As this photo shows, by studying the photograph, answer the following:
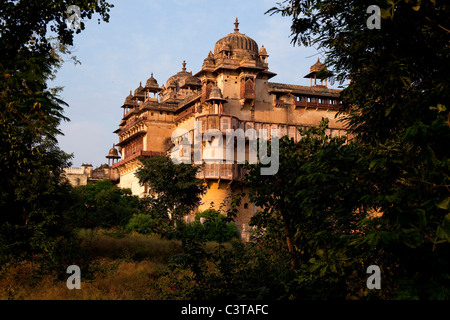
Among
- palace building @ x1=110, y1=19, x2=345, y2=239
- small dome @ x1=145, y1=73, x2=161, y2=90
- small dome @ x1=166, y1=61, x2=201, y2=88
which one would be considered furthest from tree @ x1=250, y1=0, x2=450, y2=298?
small dome @ x1=166, y1=61, x2=201, y2=88

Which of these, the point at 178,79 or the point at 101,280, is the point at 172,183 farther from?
the point at 178,79

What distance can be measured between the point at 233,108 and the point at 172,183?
449 inches

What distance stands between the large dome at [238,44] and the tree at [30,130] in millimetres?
30218

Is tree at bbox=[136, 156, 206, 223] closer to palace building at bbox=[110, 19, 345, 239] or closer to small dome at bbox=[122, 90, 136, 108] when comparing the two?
palace building at bbox=[110, 19, 345, 239]

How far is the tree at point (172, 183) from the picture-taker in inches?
1506

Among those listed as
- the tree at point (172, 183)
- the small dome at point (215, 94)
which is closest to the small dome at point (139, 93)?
the small dome at point (215, 94)

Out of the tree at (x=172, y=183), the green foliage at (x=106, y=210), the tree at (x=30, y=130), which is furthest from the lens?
the tree at (x=172, y=183)

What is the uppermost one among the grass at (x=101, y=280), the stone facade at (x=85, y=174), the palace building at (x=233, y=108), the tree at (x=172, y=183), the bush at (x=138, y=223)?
the palace building at (x=233, y=108)

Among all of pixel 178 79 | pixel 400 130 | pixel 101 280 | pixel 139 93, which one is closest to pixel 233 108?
pixel 178 79

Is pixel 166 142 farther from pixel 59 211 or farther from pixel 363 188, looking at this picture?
pixel 363 188

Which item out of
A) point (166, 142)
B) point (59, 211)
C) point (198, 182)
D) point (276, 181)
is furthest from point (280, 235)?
point (166, 142)

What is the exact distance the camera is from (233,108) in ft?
151

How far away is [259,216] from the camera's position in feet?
38.9

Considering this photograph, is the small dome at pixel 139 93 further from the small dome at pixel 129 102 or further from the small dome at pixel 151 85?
the small dome at pixel 151 85
